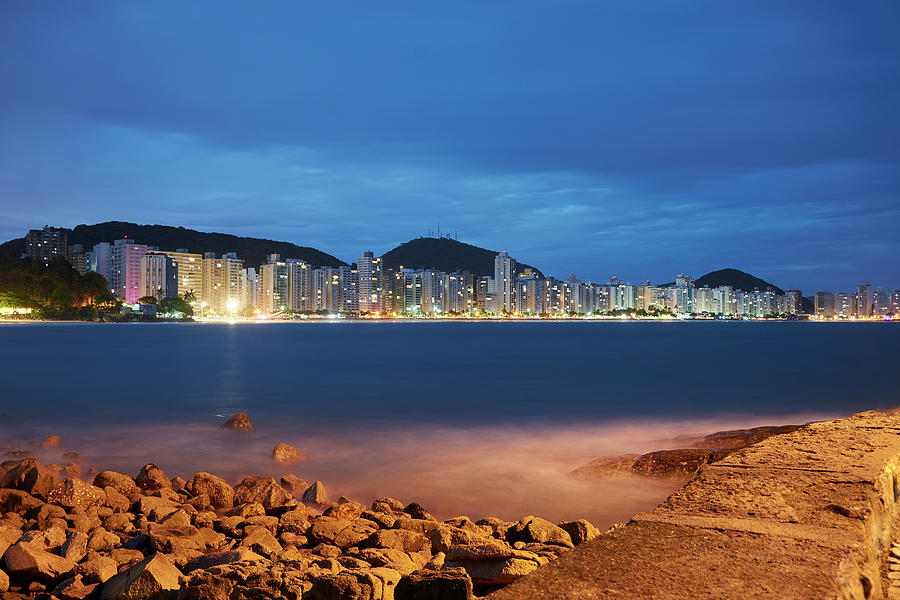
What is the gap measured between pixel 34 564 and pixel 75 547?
622mm

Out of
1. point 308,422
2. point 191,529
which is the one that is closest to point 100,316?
point 308,422

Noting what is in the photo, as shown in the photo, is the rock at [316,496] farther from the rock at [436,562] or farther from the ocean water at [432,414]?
the rock at [436,562]

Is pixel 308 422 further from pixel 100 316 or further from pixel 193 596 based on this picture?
pixel 100 316

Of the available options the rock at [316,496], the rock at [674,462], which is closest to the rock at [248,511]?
the rock at [316,496]

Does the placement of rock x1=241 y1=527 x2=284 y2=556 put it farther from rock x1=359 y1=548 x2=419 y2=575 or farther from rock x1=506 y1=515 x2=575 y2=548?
rock x1=506 y1=515 x2=575 y2=548

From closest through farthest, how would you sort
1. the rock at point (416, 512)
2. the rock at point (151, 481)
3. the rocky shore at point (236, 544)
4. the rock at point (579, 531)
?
1. the rocky shore at point (236, 544)
2. the rock at point (579, 531)
3. the rock at point (416, 512)
4. the rock at point (151, 481)

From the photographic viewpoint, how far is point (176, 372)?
3809 cm

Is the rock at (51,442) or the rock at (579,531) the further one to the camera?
the rock at (51,442)

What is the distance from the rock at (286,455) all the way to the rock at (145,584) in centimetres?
821

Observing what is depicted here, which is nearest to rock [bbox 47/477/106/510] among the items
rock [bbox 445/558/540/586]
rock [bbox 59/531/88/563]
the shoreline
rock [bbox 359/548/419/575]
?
the shoreline

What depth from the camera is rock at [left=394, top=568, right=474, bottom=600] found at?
3.71m

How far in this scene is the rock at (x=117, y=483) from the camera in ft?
32.4

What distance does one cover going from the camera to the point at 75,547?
6.75m

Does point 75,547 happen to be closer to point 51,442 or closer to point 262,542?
point 262,542
